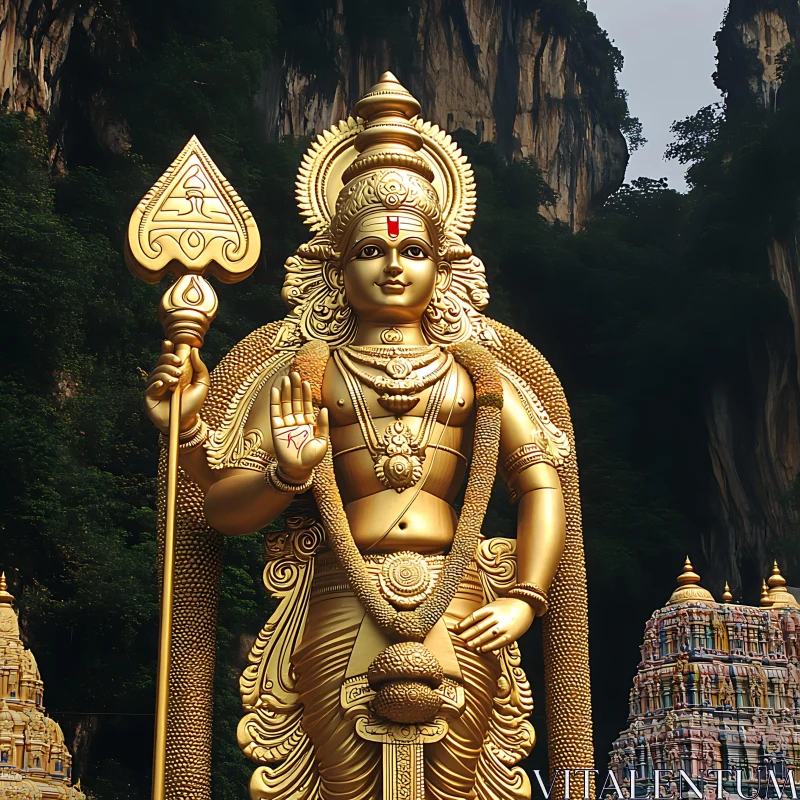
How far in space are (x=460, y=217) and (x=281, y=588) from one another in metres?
1.81

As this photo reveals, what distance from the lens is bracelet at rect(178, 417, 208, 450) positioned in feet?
18.1

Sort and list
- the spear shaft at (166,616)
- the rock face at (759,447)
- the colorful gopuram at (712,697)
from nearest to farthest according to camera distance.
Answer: the spear shaft at (166,616), the colorful gopuram at (712,697), the rock face at (759,447)

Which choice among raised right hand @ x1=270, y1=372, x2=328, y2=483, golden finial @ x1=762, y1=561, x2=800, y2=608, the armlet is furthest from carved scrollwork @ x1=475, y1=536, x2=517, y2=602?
golden finial @ x1=762, y1=561, x2=800, y2=608


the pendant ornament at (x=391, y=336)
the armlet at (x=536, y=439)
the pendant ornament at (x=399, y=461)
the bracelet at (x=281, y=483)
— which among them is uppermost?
the pendant ornament at (x=391, y=336)

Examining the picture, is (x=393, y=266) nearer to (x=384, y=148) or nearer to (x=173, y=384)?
(x=384, y=148)

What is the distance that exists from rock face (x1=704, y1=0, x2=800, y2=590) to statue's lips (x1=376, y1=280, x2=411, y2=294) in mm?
11329

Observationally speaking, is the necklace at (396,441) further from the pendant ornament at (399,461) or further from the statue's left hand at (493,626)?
the statue's left hand at (493,626)

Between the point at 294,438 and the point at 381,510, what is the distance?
0.69 m

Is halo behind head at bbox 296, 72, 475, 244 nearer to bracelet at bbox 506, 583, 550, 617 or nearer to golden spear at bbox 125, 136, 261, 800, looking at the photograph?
golden spear at bbox 125, 136, 261, 800

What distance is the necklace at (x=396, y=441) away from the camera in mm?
5539

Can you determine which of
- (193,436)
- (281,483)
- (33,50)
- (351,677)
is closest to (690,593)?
(351,677)

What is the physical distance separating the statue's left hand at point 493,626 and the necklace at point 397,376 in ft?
2.78

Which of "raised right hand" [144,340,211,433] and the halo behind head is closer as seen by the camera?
"raised right hand" [144,340,211,433]

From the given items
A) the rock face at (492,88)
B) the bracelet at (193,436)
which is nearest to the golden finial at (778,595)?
the bracelet at (193,436)
